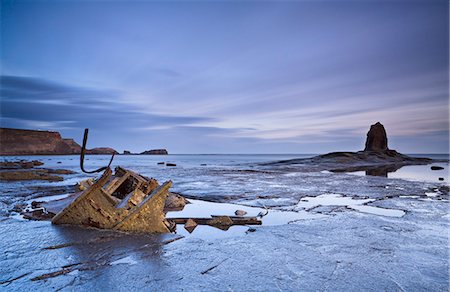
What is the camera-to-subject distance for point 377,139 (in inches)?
2233

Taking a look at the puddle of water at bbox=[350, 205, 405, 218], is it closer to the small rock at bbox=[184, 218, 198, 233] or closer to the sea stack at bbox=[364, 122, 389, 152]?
the small rock at bbox=[184, 218, 198, 233]

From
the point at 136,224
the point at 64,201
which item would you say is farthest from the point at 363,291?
the point at 64,201

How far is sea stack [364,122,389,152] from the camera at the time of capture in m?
56.4

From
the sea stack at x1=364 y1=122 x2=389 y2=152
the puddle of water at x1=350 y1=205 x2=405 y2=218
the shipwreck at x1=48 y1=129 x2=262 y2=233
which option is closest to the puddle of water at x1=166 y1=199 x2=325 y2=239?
the shipwreck at x1=48 y1=129 x2=262 y2=233

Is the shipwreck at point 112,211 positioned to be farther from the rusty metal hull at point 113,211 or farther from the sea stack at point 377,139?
the sea stack at point 377,139

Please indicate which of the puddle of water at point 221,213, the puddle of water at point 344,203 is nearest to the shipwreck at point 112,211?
the puddle of water at point 221,213

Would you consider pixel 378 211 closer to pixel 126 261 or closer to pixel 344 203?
pixel 344 203

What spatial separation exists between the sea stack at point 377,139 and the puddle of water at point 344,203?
5378cm

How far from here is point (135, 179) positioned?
644cm

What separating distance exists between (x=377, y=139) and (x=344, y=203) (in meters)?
56.2

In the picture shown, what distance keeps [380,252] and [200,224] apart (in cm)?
345

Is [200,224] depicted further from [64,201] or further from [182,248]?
[64,201]

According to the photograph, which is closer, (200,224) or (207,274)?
(207,274)

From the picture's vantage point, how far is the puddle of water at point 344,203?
712 cm
